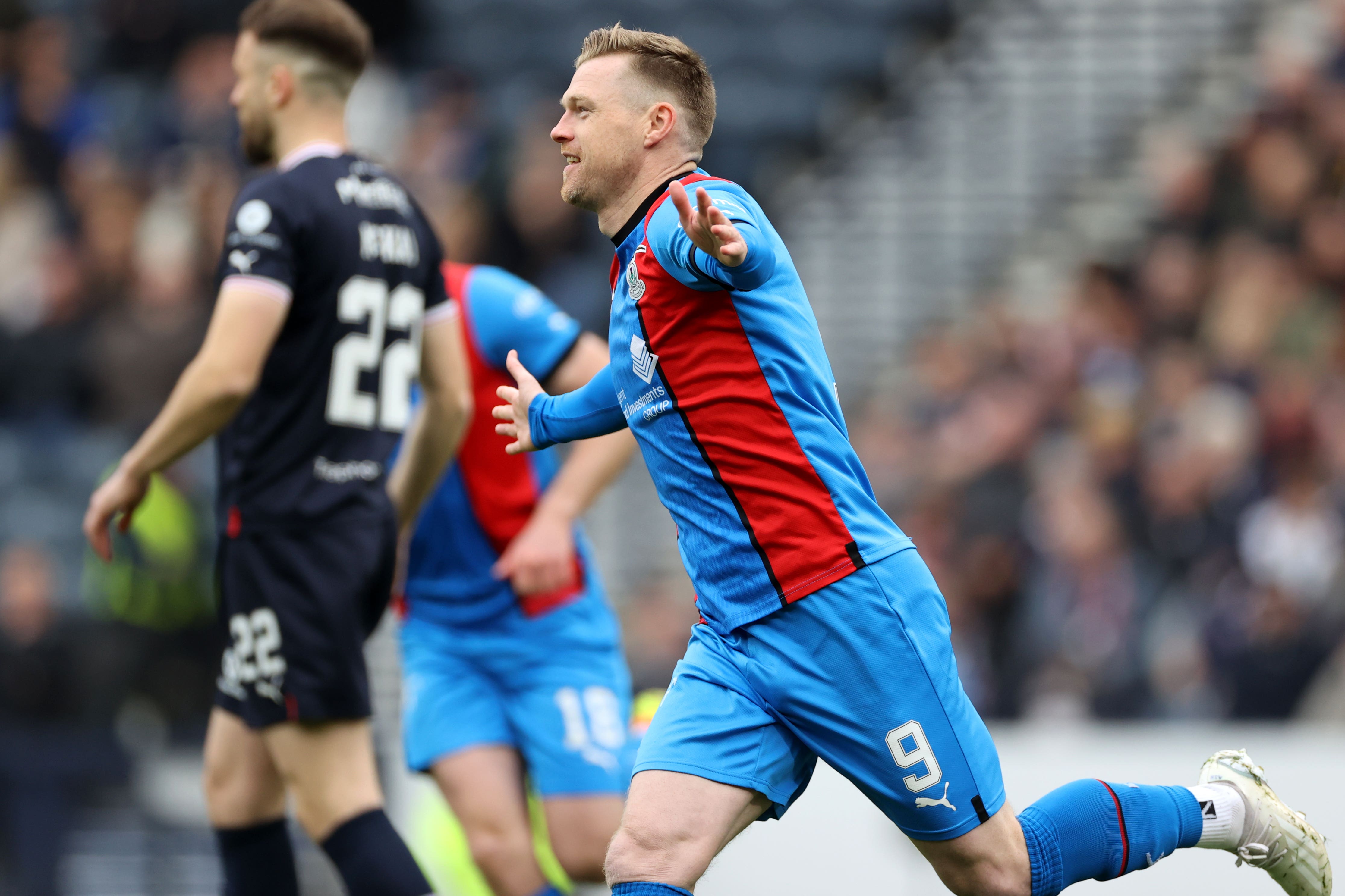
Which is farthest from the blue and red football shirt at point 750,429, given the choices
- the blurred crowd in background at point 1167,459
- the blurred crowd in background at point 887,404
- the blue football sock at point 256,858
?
the blurred crowd in background at point 1167,459

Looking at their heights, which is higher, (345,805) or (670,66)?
(670,66)

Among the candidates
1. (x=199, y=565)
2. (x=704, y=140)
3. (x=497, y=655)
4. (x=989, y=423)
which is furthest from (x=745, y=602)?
(x=989, y=423)

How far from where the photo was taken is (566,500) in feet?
16.0

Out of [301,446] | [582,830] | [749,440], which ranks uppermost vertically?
[749,440]

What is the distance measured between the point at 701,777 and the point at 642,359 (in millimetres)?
881

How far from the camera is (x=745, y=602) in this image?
342cm

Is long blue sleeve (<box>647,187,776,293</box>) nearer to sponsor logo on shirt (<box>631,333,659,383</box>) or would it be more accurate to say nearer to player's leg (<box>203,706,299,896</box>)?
sponsor logo on shirt (<box>631,333,659,383</box>)

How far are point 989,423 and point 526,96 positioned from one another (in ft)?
14.5

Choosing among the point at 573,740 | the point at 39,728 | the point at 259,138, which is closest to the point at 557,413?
the point at 259,138

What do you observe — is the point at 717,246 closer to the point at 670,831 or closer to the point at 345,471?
the point at 670,831

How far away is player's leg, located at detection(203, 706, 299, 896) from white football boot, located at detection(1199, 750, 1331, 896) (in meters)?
2.36

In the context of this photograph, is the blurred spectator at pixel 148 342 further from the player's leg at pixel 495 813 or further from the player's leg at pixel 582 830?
the player's leg at pixel 582 830

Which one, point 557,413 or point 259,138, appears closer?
point 557,413

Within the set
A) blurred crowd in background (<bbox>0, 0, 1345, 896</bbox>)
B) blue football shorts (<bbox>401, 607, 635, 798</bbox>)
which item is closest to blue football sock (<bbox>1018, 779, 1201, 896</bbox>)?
blue football shorts (<bbox>401, 607, 635, 798</bbox>)
